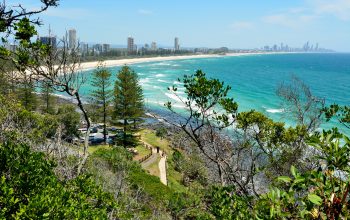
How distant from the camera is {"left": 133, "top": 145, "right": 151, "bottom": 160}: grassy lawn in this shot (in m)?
30.3

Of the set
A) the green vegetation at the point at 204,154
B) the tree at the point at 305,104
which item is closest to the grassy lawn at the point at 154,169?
the green vegetation at the point at 204,154

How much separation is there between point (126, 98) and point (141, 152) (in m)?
5.83

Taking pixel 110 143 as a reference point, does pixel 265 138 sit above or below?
above

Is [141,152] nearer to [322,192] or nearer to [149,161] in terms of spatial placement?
[149,161]

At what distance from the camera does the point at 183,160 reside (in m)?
29.7

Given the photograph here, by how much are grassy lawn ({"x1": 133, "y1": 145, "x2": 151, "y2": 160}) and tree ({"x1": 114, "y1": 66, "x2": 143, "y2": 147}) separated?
1.80m

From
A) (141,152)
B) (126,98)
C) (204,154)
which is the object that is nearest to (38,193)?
(204,154)

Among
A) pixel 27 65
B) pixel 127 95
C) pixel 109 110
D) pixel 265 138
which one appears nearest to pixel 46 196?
pixel 27 65

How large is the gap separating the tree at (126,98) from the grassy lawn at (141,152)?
1802 mm

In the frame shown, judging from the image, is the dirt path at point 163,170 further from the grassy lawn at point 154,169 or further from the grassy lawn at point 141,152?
the grassy lawn at point 141,152

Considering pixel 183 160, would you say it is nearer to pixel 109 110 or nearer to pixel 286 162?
pixel 109 110

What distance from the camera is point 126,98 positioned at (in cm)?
3447

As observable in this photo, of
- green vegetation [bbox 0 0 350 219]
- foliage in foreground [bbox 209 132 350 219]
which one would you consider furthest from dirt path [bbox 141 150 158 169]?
foliage in foreground [bbox 209 132 350 219]

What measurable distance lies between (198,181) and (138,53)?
536 ft
